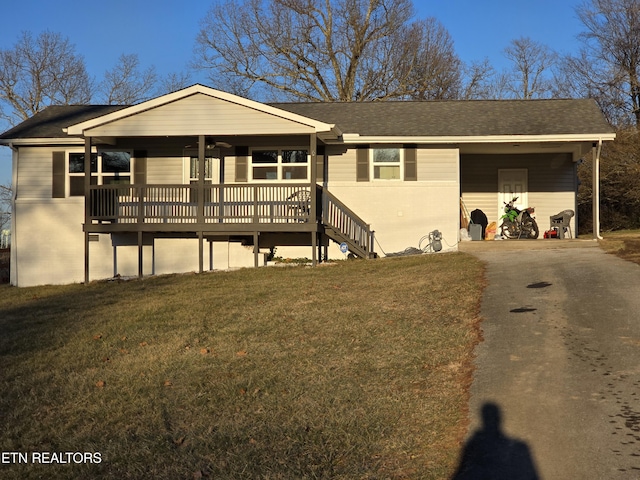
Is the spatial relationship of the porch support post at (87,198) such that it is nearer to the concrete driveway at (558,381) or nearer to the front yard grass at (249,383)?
the front yard grass at (249,383)

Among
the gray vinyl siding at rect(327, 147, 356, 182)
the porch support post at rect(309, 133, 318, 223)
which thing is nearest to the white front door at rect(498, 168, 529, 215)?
the gray vinyl siding at rect(327, 147, 356, 182)

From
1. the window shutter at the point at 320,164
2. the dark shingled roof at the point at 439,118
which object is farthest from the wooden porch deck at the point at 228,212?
the dark shingled roof at the point at 439,118

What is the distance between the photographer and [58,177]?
19.4m

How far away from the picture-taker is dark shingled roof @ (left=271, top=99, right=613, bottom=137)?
18.3 metres

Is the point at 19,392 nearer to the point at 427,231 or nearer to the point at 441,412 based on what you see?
the point at 441,412

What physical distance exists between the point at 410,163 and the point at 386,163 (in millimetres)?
623

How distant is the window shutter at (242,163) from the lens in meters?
19.0

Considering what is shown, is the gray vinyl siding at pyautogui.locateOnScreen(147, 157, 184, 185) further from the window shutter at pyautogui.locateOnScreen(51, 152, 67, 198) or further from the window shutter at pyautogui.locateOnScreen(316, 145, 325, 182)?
the window shutter at pyautogui.locateOnScreen(316, 145, 325, 182)

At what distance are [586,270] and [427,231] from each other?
637 cm

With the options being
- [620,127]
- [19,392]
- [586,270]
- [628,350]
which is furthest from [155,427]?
[620,127]

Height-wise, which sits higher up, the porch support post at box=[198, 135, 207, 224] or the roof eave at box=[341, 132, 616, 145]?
the roof eave at box=[341, 132, 616, 145]

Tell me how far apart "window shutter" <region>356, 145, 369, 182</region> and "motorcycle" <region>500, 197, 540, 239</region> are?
3886mm

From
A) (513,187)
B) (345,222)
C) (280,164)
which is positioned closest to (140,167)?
(280,164)

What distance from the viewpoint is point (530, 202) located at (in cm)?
2034
